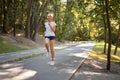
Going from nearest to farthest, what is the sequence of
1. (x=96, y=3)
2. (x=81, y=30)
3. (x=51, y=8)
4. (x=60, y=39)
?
(x=96, y=3) < (x=51, y=8) < (x=60, y=39) < (x=81, y=30)

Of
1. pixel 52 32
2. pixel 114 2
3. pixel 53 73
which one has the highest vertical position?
pixel 114 2

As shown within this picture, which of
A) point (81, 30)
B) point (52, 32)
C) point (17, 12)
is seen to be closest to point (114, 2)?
point (52, 32)

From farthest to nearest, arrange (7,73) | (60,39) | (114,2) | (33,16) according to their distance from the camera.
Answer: (60,39) < (33,16) < (114,2) < (7,73)

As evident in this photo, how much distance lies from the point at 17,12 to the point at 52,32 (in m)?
33.8

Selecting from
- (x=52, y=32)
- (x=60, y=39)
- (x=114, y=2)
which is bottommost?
(x=60, y=39)

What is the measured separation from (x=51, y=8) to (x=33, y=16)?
867 inches

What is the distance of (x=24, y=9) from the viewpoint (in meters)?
50.5

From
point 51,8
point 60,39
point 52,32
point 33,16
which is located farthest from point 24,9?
point 52,32

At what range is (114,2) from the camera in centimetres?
2042

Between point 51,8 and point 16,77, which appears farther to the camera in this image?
point 51,8

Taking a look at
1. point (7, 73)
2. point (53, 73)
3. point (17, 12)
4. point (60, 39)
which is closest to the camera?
point (7, 73)

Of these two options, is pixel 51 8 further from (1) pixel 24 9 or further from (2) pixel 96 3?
(2) pixel 96 3

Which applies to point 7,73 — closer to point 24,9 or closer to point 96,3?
point 96,3

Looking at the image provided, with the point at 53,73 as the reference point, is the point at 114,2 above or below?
above
